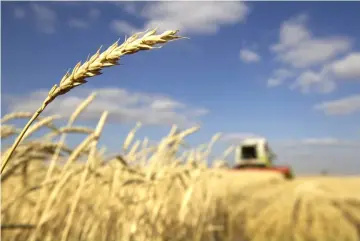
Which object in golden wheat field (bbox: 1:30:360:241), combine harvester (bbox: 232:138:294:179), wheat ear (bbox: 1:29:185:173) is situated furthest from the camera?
combine harvester (bbox: 232:138:294:179)

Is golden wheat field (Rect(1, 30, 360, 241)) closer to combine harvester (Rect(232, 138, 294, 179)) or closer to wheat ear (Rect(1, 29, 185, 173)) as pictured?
wheat ear (Rect(1, 29, 185, 173))

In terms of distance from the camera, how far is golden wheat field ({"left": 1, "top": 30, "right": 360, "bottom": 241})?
6.25 feet

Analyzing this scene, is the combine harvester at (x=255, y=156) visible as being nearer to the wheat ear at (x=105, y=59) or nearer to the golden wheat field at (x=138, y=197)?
the golden wheat field at (x=138, y=197)

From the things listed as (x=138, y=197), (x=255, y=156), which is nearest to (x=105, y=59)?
(x=138, y=197)

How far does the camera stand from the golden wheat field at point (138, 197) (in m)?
1.90

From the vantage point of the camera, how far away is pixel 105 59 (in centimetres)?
69

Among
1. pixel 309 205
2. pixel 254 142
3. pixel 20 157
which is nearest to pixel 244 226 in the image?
pixel 309 205

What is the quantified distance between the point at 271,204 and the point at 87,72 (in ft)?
20.8

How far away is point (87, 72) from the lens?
0.69 m

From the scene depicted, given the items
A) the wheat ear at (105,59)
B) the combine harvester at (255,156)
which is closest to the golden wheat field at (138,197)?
the wheat ear at (105,59)

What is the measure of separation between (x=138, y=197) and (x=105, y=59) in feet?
8.66

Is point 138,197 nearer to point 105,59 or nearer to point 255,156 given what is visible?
point 105,59

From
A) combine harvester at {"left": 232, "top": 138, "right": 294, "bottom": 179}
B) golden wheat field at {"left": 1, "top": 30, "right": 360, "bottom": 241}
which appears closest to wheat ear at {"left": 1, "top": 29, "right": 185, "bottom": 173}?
golden wheat field at {"left": 1, "top": 30, "right": 360, "bottom": 241}

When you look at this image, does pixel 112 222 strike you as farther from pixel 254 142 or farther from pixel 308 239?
pixel 254 142
